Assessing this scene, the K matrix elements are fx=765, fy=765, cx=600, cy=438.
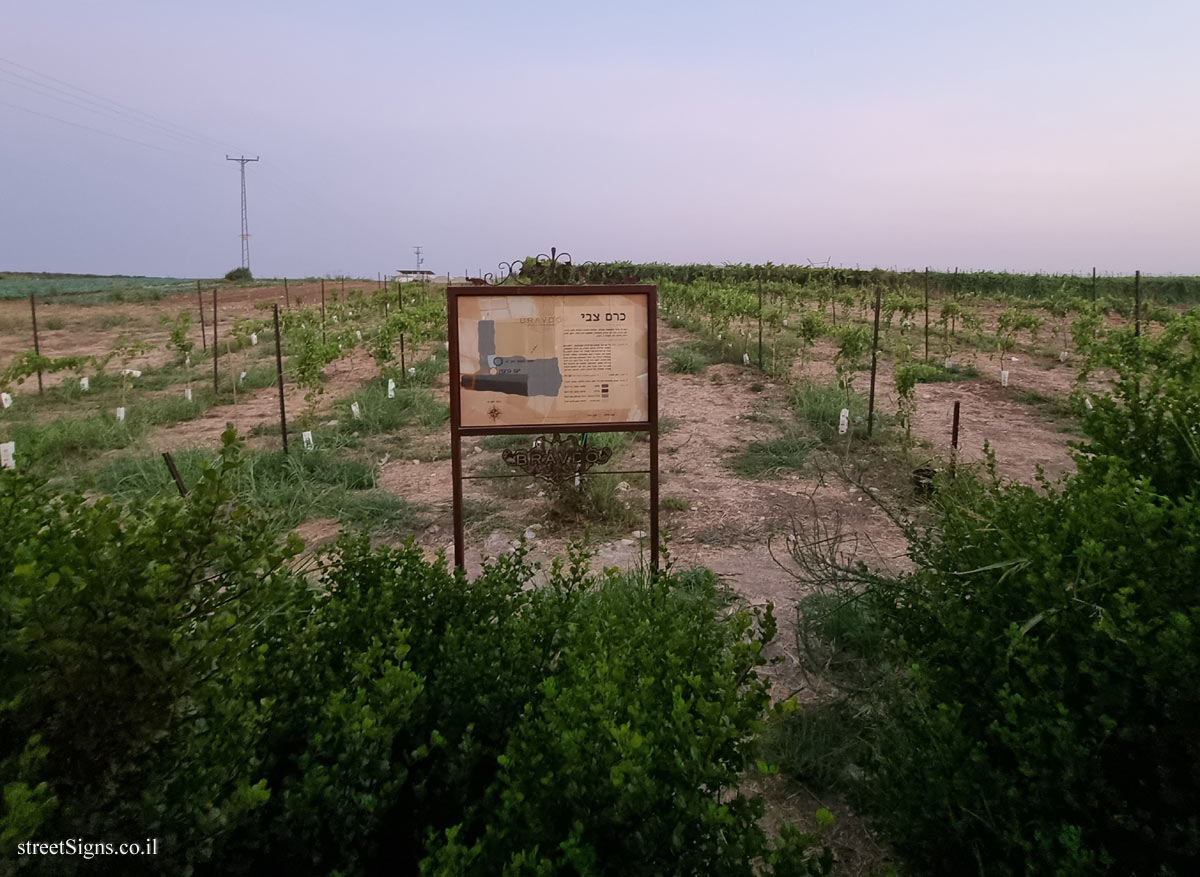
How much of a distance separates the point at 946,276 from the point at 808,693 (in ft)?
100

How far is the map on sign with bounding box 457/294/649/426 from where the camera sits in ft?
12.2

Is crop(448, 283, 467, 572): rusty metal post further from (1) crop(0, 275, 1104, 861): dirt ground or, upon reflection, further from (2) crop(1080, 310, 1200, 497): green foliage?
(2) crop(1080, 310, 1200, 497): green foliage

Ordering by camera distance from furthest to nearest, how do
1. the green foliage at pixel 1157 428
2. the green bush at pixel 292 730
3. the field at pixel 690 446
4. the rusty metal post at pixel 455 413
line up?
the field at pixel 690 446, the rusty metal post at pixel 455 413, the green foliage at pixel 1157 428, the green bush at pixel 292 730

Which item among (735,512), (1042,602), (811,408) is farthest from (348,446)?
(1042,602)

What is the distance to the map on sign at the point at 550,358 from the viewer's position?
3.72 metres

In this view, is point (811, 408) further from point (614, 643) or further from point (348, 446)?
point (614, 643)

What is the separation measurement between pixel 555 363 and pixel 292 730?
7.43ft

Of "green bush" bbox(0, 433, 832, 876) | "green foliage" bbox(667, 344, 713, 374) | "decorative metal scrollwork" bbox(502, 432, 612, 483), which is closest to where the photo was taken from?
"green bush" bbox(0, 433, 832, 876)

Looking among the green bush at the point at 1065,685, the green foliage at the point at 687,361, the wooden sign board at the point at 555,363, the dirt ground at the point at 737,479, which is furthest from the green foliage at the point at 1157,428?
the green foliage at the point at 687,361

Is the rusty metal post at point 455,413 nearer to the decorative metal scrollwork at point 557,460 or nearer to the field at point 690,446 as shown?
the decorative metal scrollwork at point 557,460

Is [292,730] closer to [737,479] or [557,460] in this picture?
[557,460]

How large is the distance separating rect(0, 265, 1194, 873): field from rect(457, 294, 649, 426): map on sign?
24.4 inches

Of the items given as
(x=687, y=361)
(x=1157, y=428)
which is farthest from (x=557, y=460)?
(x=687, y=361)

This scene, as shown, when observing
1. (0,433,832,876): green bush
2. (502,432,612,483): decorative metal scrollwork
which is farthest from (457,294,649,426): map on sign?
(0,433,832,876): green bush
